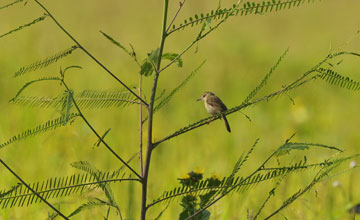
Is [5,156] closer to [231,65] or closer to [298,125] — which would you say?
[298,125]

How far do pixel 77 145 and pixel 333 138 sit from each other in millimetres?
2625

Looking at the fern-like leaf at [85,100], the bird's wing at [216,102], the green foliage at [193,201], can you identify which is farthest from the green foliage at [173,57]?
the bird's wing at [216,102]

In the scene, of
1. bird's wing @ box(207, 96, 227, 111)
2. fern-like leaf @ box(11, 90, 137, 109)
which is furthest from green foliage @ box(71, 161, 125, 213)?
bird's wing @ box(207, 96, 227, 111)

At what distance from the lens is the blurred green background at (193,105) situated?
436cm

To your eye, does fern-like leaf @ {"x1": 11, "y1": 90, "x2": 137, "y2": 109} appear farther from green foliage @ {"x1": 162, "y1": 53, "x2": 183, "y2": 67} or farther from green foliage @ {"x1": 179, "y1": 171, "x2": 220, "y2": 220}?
green foliage @ {"x1": 179, "y1": 171, "x2": 220, "y2": 220}

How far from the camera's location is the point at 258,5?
1979mm

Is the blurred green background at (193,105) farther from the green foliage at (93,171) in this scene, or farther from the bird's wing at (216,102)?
the bird's wing at (216,102)

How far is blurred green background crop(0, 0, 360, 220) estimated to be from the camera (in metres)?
4.36

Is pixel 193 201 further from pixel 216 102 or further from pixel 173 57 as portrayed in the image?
pixel 216 102

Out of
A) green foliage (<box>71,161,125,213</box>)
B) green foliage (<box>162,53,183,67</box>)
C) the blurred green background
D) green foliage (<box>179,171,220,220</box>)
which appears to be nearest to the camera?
green foliage (<box>162,53,183,67</box>)

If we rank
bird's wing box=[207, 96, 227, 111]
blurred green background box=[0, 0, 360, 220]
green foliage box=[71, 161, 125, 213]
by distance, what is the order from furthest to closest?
blurred green background box=[0, 0, 360, 220] < bird's wing box=[207, 96, 227, 111] < green foliage box=[71, 161, 125, 213]

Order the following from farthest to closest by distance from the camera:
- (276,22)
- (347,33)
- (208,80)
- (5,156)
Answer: (276,22) < (347,33) < (208,80) < (5,156)

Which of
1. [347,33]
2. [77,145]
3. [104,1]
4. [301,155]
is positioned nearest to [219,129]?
[301,155]

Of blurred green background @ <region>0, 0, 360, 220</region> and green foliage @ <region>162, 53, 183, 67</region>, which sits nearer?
green foliage @ <region>162, 53, 183, 67</region>
